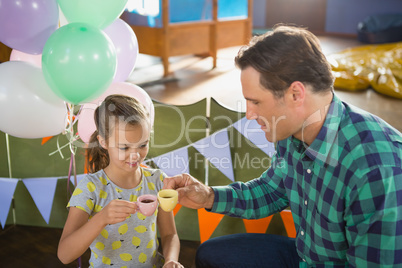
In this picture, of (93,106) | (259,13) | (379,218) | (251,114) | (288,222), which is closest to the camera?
(379,218)

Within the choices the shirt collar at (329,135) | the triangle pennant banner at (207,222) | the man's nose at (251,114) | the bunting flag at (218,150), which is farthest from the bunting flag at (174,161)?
the shirt collar at (329,135)

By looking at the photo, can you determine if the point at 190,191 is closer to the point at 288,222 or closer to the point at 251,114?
the point at 251,114

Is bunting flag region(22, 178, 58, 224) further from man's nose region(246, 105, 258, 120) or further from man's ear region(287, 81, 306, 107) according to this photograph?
man's ear region(287, 81, 306, 107)

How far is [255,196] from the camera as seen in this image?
179cm

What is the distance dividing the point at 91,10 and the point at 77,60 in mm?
247

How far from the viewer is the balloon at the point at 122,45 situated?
82.6 inches

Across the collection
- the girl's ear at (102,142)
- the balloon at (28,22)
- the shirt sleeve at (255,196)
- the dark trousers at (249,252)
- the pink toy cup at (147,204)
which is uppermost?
the balloon at (28,22)

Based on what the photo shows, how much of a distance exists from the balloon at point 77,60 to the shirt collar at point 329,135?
858 millimetres

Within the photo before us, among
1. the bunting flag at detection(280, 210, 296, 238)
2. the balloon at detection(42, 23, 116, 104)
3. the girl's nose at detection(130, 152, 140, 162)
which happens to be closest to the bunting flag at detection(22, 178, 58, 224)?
the balloon at detection(42, 23, 116, 104)

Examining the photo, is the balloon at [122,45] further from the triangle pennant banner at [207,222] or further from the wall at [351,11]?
the wall at [351,11]

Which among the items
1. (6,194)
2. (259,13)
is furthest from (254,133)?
(259,13)

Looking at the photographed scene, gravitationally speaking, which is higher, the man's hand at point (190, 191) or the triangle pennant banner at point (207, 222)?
the man's hand at point (190, 191)

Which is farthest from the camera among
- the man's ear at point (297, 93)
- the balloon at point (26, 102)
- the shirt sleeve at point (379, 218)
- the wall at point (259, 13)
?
the wall at point (259, 13)

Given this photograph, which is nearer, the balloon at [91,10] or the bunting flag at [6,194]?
the balloon at [91,10]
